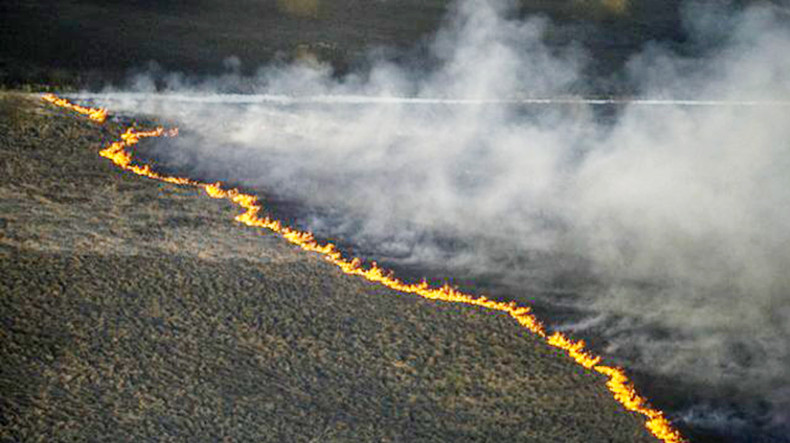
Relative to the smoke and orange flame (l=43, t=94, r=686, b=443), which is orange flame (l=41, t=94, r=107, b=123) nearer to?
the smoke

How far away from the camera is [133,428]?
3637mm

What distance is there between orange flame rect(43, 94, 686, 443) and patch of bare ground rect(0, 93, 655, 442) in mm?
99

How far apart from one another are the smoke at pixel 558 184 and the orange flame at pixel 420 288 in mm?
186

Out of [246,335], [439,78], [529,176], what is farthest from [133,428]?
[439,78]

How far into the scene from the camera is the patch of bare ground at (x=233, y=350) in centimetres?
379

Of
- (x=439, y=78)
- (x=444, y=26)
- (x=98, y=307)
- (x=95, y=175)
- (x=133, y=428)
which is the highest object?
(x=444, y=26)

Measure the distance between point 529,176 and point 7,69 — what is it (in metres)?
4.99

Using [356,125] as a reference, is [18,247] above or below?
below

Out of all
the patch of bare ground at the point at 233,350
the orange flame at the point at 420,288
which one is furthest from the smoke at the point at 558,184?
the patch of bare ground at the point at 233,350

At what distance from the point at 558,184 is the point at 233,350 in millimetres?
3901

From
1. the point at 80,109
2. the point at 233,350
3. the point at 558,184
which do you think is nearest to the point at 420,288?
the point at 233,350

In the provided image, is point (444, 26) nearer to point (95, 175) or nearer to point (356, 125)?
point (356, 125)

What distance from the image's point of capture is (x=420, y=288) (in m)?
5.31

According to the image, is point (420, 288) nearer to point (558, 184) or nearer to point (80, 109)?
point (558, 184)
